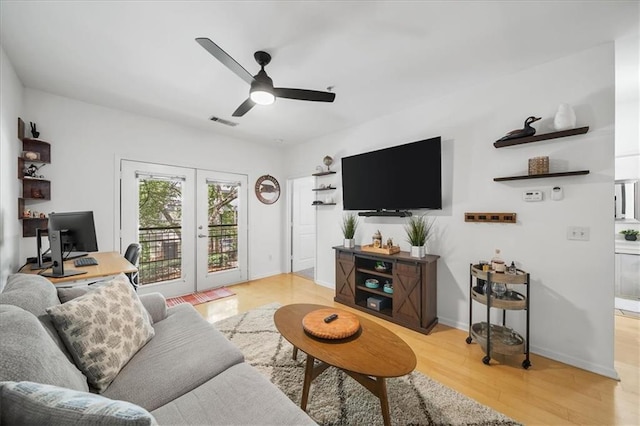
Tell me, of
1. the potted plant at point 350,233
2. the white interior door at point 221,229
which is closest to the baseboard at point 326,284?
the potted plant at point 350,233

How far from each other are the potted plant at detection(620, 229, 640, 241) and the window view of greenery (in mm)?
5887

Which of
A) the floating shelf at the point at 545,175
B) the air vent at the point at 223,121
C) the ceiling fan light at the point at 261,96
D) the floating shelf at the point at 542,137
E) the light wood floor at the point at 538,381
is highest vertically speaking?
the air vent at the point at 223,121

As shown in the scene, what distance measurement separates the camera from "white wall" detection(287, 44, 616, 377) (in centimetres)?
208

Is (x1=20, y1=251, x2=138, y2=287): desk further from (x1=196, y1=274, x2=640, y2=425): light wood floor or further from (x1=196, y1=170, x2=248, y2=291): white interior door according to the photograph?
(x1=196, y1=274, x2=640, y2=425): light wood floor

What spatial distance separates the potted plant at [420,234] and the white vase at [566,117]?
1449mm

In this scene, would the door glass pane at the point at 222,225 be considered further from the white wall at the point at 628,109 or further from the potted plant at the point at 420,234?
the white wall at the point at 628,109

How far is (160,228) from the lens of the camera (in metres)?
3.78

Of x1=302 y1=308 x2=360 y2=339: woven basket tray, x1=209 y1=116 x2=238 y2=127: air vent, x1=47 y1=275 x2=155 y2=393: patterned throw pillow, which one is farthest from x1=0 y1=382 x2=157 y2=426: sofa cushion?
x1=209 y1=116 x2=238 y2=127: air vent

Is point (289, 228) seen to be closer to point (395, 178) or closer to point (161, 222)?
point (161, 222)

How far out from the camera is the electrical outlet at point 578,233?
2.14 m

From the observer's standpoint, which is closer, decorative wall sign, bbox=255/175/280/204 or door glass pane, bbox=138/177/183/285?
door glass pane, bbox=138/177/183/285

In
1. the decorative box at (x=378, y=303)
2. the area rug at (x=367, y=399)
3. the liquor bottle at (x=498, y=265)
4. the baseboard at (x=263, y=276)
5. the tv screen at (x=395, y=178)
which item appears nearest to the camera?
the area rug at (x=367, y=399)

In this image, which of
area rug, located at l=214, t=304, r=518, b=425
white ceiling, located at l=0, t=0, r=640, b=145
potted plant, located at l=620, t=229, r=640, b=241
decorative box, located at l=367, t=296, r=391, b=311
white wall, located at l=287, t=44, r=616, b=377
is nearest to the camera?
area rug, located at l=214, t=304, r=518, b=425

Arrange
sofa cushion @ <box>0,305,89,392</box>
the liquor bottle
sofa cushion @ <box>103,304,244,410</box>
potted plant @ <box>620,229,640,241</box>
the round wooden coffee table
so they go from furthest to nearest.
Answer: potted plant @ <box>620,229,640,241</box> < the liquor bottle < the round wooden coffee table < sofa cushion @ <box>103,304,244,410</box> < sofa cushion @ <box>0,305,89,392</box>
